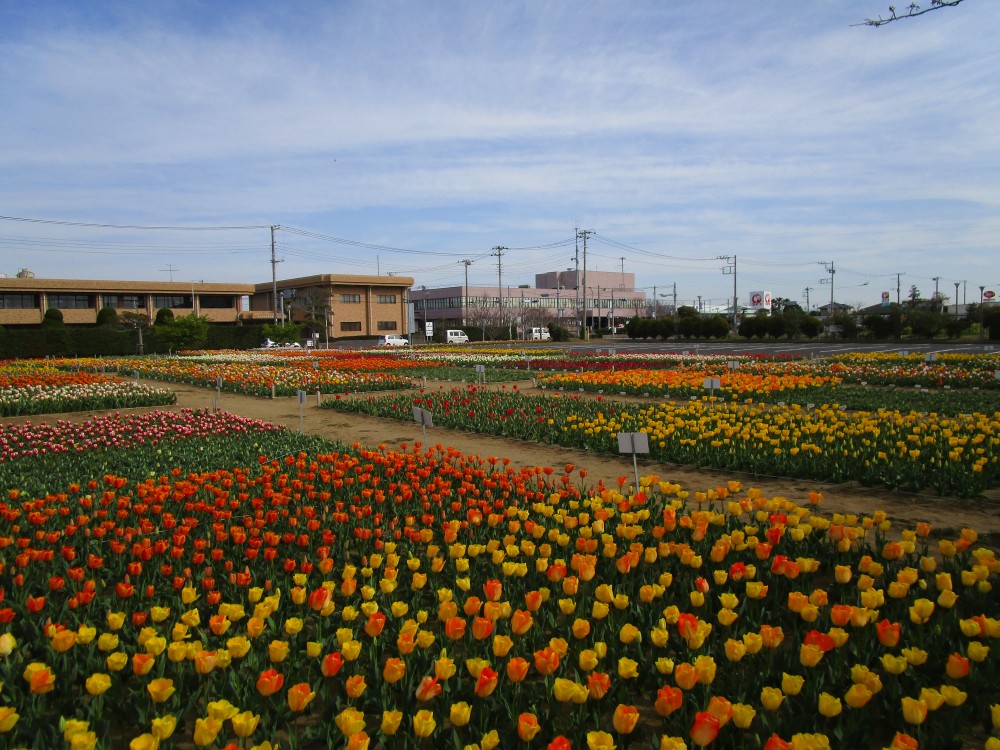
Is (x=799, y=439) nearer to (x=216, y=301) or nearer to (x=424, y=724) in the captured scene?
(x=424, y=724)

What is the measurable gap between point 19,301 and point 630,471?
2694 inches

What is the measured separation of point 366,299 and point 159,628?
7042 centimetres

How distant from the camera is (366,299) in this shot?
72562 mm

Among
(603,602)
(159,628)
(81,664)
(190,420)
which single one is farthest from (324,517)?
(190,420)

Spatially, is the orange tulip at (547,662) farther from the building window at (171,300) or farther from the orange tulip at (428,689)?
the building window at (171,300)

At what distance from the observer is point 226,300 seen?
2940 inches

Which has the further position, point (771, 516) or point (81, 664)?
point (771, 516)

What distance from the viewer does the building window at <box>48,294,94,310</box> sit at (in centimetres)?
6131

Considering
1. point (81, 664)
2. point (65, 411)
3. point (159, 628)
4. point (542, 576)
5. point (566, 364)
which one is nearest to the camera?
point (81, 664)

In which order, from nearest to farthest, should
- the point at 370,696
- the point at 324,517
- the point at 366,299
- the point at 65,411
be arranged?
the point at 370,696 → the point at 324,517 → the point at 65,411 → the point at 366,299

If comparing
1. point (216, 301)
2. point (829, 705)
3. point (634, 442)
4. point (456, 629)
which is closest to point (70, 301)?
point (216, 301)

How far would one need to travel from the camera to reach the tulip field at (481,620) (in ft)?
8.90

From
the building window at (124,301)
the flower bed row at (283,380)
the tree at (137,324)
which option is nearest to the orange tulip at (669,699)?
the flower bed row at (283,380)

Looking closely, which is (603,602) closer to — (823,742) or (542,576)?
(542,576)
